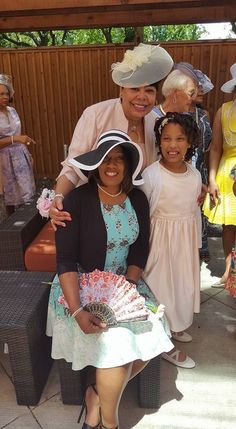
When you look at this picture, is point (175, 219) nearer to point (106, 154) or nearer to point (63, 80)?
point (106, 154)

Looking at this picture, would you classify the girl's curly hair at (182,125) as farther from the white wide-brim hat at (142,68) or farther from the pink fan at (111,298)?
the pink fan at (111,298)

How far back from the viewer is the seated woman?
1.78m

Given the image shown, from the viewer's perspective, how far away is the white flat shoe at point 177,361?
249 cm

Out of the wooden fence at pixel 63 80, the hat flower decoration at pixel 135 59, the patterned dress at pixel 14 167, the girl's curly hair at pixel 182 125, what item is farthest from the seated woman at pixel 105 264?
the wooden fence at pixel 63 80

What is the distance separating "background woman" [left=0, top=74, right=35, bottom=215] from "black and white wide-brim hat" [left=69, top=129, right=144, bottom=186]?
2.33 metres

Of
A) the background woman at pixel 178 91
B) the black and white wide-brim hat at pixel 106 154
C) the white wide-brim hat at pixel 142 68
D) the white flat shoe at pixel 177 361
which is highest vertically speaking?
the white wide-brim hat at pixel 142 68

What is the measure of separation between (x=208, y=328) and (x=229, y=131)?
1496 millimetres

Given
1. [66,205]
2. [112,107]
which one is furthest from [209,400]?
[112,107]

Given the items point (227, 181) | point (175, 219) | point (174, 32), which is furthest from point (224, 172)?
point (174, 32)

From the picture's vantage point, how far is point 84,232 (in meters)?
1.97

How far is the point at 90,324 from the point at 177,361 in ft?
3.29

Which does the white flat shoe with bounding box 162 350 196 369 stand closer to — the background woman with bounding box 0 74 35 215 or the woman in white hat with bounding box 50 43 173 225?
the woman in white hat with bounding box 50 43 173 225

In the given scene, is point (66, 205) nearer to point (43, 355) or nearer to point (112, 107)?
point (112, 107)

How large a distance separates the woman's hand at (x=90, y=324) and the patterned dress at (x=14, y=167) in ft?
9.12
